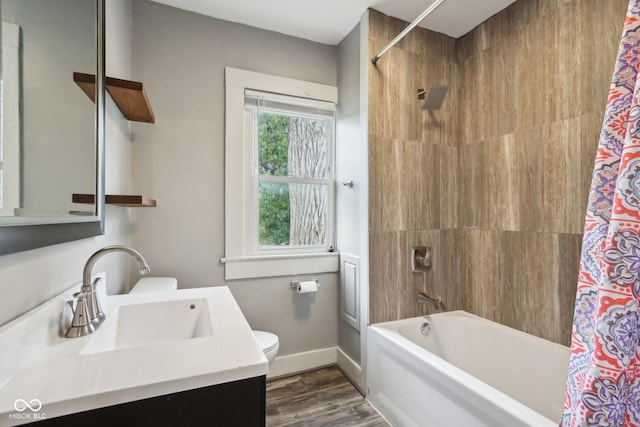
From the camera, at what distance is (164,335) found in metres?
1.17

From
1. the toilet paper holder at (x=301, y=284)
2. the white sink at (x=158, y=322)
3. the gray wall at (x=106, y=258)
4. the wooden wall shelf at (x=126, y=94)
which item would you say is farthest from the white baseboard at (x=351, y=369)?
the wooden wall shelf at (x=126, y=94)

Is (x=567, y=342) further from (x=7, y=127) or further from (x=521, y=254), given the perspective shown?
(x=7, y=127)

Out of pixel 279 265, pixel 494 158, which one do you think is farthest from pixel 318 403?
pixel 494 158

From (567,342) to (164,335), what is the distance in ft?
6.44

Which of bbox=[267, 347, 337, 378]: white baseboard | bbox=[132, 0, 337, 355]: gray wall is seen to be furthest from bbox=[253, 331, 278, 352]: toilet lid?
bbox=[267, 347, 337, 378]: white baseboard

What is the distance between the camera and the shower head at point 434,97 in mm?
1867

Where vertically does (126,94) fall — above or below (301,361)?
above

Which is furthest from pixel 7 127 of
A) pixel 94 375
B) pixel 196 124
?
pixel 196 124

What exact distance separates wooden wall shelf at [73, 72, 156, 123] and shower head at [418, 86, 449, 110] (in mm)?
1636

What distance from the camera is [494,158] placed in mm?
1937

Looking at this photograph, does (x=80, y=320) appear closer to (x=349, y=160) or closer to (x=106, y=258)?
(x=106, y=258)

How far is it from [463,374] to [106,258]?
5.62ft

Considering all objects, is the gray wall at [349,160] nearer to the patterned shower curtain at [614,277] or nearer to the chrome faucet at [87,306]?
the patterned shower curtain at [614,277]

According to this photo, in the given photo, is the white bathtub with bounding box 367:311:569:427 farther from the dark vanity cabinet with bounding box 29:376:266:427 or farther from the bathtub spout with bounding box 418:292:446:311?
the dark vanity cabinet with bounding box 29:376:266:427
